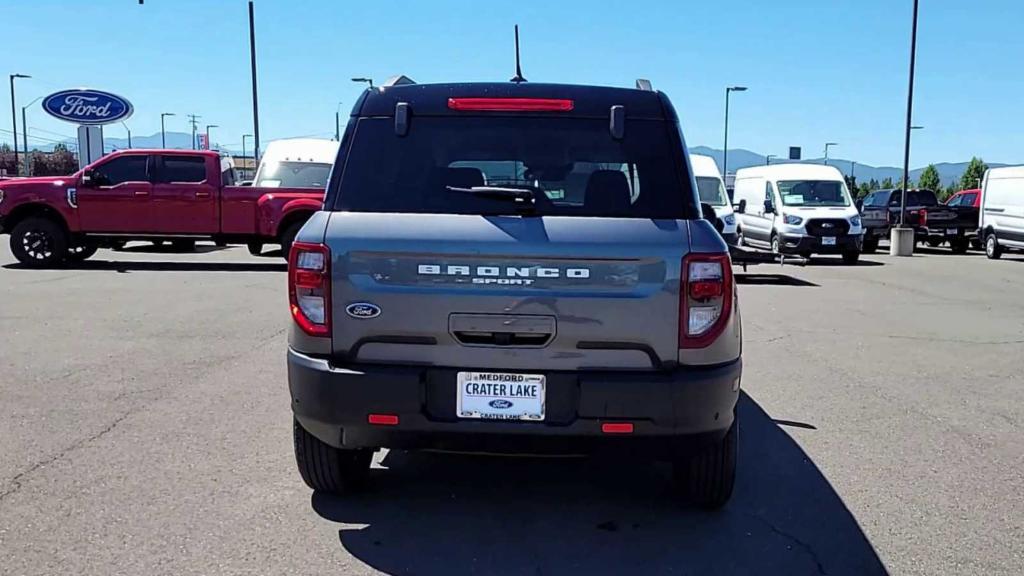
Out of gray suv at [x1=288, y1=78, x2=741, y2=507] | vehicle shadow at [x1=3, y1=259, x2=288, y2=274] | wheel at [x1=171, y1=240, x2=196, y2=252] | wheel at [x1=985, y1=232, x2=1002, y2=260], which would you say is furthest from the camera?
wheel at [x1=985, y1=232, x2=1002, y2=260]

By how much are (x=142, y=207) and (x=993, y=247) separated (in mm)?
19906

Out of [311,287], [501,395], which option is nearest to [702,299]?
[501,395]

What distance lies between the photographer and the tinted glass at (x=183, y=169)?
55.0 ft

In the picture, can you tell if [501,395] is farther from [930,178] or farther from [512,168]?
[930,178]

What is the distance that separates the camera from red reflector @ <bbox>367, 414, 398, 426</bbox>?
3.71m

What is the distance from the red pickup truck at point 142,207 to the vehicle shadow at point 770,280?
777 cm

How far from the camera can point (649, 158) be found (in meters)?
3.99

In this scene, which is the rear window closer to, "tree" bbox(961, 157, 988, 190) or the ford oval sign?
the ford oval sign

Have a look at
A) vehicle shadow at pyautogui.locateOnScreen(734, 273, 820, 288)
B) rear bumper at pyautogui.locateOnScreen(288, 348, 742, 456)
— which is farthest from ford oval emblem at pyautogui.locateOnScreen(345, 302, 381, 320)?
vehicle shadow at pyautogui.locateOnScreen(734, 273, 820, 288)

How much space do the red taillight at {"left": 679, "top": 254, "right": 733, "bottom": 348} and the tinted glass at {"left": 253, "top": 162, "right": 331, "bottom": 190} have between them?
15411 millimetres

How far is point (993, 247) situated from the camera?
23.0 meters

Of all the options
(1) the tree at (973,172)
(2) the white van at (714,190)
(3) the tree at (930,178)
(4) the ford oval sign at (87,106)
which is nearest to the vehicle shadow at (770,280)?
(2) the white van at (714,190)

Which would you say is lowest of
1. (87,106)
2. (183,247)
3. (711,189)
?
(183,247)

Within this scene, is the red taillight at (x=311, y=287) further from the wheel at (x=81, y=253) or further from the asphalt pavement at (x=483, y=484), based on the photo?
the wheel at (x=81, y=253)
